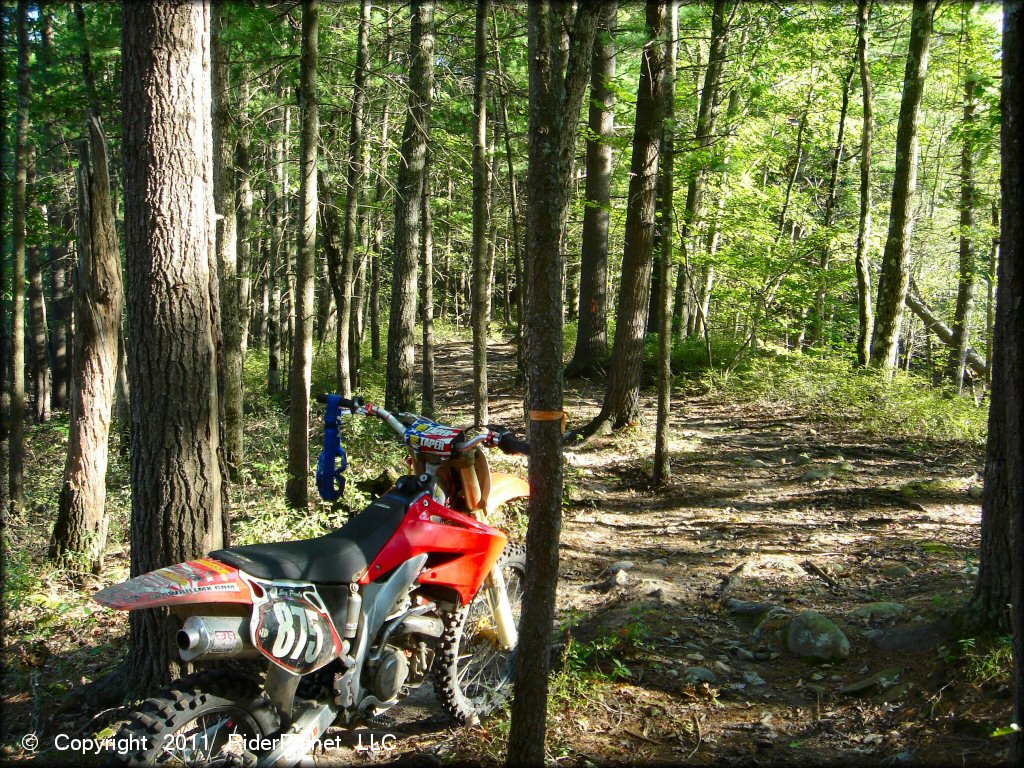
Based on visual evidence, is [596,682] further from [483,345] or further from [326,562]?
[483,345]

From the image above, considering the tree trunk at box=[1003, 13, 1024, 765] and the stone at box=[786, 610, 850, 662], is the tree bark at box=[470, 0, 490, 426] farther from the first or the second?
the tree trunk at box=[1003, 13, 1024, 765]

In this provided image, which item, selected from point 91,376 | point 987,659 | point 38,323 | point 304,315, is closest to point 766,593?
point 987,659

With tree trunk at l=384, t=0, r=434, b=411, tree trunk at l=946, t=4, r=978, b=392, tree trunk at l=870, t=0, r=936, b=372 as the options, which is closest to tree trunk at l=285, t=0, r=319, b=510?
tree trunk at l=384, t=0, r=434, b=411

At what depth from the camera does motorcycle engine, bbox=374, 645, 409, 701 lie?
348cm

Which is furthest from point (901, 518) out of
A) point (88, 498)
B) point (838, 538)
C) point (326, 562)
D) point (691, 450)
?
point (88, 498)

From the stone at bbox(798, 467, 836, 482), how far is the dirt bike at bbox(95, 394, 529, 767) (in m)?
5.18

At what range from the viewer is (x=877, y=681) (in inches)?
163

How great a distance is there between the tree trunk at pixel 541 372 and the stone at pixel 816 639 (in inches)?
94.9

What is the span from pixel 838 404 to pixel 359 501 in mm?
8413

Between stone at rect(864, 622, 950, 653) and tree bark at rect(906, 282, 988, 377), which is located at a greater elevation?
tree bark at rect(906, 282, 988, 377)

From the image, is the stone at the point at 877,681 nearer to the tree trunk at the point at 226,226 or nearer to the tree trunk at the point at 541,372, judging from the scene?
the tree trunk at the point at 541,372

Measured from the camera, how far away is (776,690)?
14.3 feet

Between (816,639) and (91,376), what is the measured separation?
6381mm

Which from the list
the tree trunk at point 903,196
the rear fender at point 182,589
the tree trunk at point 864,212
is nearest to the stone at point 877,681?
the rear fender at point 182,589
